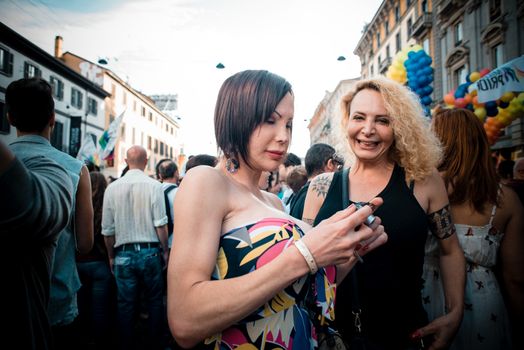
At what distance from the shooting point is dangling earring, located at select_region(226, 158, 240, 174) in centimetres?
148

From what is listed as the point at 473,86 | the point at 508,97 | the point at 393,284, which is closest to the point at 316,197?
the point at 393,284

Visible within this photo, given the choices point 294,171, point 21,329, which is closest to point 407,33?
point 294,171

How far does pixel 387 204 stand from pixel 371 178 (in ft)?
0.87

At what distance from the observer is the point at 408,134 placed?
7.13 ft

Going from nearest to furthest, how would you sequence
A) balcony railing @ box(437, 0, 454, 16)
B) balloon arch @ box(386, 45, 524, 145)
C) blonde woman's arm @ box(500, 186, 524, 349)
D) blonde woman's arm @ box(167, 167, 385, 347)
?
blonde woman's arm @ box(167, 167, 385, 347) → blonde woman's arm @ box(500, 186, 524, 349) → balloon arch @ box(386, 45, 524, 145) → balcony railing @ box(437, 0, 454, 16)

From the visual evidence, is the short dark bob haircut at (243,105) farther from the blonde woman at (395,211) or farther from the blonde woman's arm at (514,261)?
the blonde woman's arm at (514,261)

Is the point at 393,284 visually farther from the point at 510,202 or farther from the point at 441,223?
the point at 510,202

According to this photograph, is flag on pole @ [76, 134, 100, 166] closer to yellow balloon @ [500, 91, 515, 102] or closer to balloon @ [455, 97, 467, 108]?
balloon @ [455, 97, 467, 108]

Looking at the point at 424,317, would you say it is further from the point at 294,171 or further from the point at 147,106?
the point at 147,106

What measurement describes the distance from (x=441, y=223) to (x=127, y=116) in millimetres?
40328

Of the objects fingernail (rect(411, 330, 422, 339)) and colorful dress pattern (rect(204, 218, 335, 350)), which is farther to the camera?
fingernail (rect(411, 330, 422, 339))

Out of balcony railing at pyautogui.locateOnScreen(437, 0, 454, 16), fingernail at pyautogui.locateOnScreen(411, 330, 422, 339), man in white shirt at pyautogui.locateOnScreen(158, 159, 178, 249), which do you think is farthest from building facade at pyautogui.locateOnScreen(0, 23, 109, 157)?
balcony railing at pyautogui.locateOnScreen(437, 0, 454, 16)

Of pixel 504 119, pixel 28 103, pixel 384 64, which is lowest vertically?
pixel 28 103

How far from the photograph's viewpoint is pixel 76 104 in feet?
92.6
